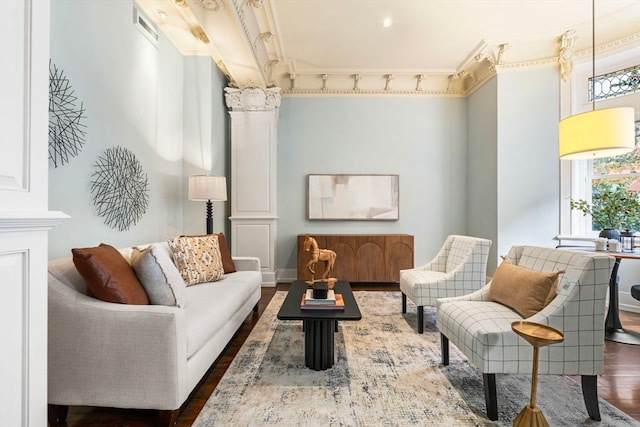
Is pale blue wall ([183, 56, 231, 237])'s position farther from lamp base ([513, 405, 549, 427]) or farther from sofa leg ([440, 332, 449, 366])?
lamp base ([513, 405, 549, 427])

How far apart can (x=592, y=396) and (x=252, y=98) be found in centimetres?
451

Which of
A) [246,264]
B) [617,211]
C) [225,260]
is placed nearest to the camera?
[617,211]

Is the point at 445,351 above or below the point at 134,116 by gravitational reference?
below

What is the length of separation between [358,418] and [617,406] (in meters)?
1.45

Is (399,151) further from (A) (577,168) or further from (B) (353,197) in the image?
(A) (577,168)

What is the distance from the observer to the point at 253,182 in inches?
181

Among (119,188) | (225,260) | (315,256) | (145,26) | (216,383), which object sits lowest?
(216,383)

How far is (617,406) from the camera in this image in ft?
5.84

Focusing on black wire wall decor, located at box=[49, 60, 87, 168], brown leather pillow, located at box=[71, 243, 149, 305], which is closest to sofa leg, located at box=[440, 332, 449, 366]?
brown leather pillow, located at box=[71, 243, 149, 305]

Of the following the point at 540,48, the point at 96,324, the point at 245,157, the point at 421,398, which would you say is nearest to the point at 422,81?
the point at 540,48

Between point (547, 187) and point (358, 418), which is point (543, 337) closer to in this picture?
point (358, 418)

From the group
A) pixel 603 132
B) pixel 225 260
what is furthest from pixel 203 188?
pixel 603 132

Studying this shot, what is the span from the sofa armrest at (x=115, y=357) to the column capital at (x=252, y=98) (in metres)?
3.61

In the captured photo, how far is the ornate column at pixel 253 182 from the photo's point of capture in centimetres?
459
